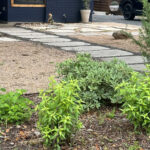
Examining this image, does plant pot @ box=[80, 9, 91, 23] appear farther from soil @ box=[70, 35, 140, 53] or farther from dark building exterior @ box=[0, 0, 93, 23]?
soil @ box=[70, 35, 140, 53]

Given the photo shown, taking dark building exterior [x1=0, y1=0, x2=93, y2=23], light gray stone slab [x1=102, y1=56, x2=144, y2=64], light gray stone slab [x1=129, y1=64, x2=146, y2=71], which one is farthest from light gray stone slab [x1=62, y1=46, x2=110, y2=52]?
dark building exterior [x1=0, y1=0, x2=93, y2=23]

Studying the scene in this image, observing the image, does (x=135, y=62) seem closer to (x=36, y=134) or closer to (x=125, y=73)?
(x=125, y=73)

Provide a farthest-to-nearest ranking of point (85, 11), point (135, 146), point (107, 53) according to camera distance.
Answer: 1. point (85, 11)
2. point (107, 53)
3. point (135, 146)

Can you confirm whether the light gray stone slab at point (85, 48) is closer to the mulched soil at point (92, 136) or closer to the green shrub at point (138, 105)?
the mulched soil at point (92, 136)

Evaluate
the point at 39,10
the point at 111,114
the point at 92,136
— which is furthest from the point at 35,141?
the point at 39,10

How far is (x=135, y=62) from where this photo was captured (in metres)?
7.03

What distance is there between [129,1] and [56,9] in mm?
5778

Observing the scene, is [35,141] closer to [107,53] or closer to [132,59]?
[132,59]

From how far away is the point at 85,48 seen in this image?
8.61 m

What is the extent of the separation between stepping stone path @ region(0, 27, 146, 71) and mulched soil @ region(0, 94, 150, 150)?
291cm

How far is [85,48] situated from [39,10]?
22.9 feet

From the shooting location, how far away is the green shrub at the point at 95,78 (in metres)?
3.89

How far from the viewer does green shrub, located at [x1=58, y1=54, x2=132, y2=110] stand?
3893mm

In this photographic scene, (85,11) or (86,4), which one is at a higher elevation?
(86,4)
